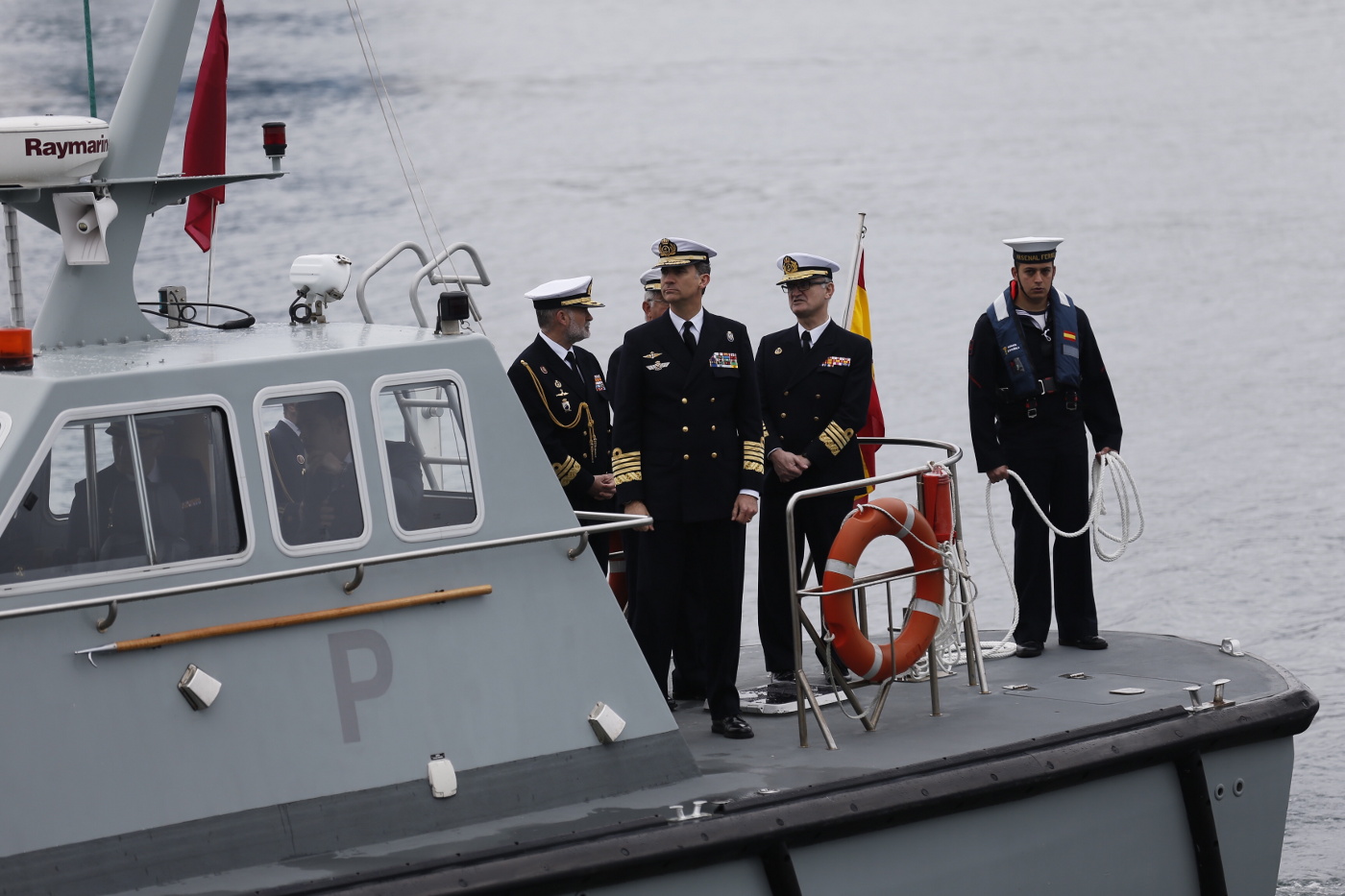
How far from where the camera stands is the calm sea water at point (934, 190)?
46.3 feet

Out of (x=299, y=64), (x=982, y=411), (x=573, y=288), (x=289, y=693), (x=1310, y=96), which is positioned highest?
(x=299, y=64)

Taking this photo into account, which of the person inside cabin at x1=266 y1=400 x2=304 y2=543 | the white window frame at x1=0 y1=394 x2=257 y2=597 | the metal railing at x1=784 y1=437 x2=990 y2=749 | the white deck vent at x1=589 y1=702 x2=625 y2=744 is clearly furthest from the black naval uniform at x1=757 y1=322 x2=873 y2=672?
the white window frame at x1=0 y1=394 x2=257 y2=597

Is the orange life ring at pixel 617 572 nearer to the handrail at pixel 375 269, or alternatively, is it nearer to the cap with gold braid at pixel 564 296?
the cap with gold braid at pixel 564 296

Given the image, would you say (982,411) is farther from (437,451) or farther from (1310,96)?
(1310,96)

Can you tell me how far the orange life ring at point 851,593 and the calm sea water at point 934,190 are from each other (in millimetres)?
3454

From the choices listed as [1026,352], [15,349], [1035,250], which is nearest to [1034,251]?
[1035,250]

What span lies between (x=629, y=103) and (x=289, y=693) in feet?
92.9

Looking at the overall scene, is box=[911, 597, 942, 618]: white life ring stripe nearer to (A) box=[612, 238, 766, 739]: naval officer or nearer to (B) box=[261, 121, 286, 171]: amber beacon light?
(A) box=[612, 238, 766, 739]: naval officer

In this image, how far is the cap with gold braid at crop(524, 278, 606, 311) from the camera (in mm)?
6293

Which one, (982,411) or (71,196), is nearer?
(71,196)

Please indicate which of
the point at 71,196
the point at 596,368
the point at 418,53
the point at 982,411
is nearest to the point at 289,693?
the point at 71,196

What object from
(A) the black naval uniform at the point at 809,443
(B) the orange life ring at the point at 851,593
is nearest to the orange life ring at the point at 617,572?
(A) the black naval uniform at the point at 809,443

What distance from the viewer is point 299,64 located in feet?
105

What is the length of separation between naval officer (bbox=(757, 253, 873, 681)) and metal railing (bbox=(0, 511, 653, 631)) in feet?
4.26
